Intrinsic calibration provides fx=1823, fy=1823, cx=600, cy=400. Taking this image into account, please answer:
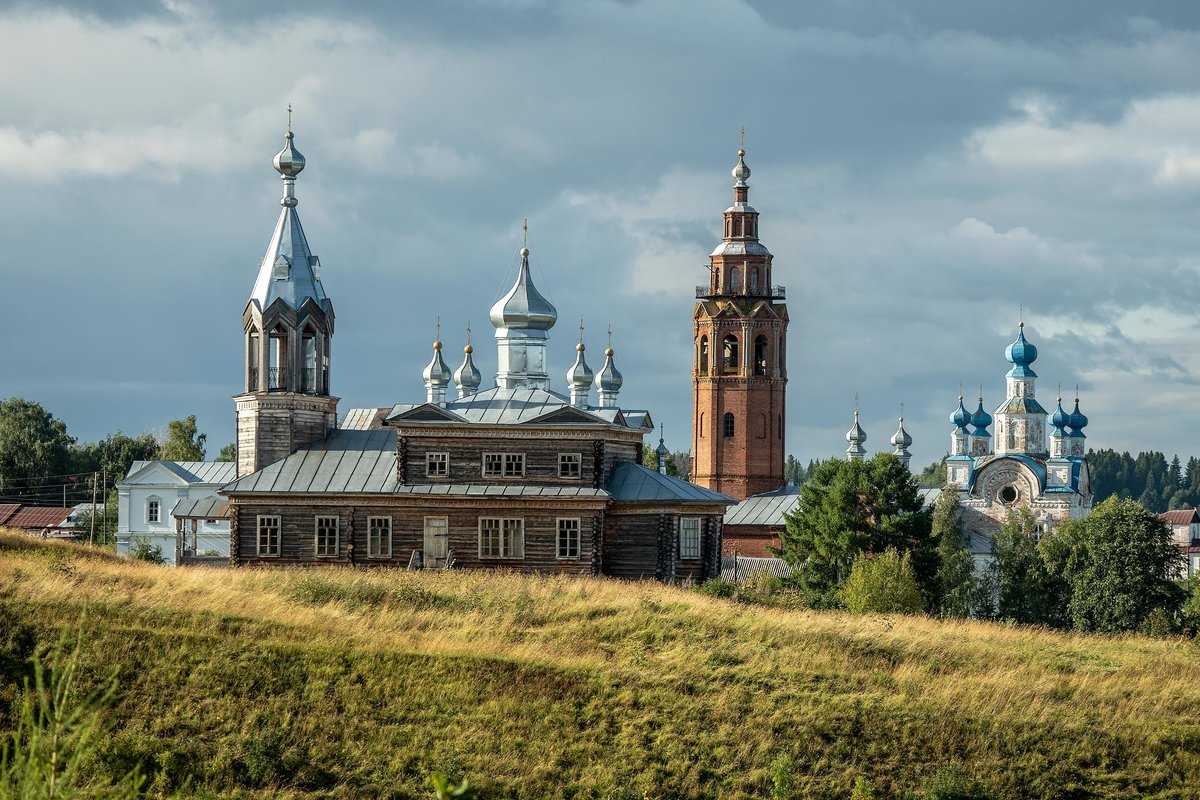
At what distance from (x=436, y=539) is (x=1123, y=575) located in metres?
26.8

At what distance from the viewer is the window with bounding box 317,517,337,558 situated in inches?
1795

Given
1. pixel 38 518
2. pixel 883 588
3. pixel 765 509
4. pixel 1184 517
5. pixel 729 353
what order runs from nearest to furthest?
pixel 883 588 < pixel 765 509 < pixel 38 518 < pixel 729 353 < pixel 1184 517

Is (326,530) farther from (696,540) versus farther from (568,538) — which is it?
→ (696,540)

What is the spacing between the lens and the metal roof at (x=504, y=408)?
45.2 metres

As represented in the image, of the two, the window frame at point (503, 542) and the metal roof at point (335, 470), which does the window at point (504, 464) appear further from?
the metal roof at point (335, 470)

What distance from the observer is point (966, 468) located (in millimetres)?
111562

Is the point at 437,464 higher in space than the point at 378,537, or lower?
higher

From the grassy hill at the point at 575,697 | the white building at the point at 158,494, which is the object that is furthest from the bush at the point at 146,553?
the grassy hill at the point at 575,697

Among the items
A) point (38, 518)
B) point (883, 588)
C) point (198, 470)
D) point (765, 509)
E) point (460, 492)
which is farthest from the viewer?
point (38, 518)

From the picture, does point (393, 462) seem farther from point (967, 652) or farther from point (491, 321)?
point (967, 652)

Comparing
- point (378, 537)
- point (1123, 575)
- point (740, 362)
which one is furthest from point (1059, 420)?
point (378, 537)

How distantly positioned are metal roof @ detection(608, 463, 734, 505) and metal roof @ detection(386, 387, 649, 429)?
4.38 ft

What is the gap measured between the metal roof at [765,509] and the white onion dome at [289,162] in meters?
41.6

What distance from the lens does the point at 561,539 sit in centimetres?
4484
